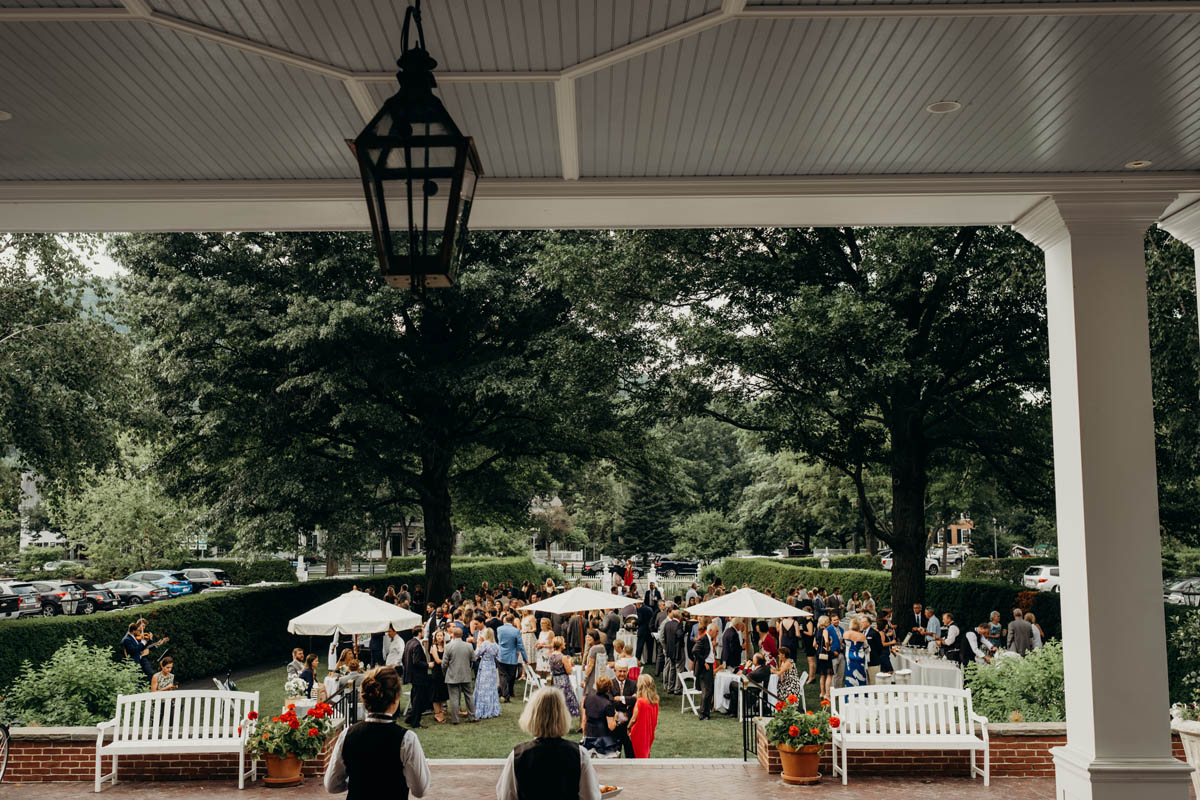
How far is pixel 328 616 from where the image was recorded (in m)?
14.4

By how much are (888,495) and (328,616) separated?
2908 cm

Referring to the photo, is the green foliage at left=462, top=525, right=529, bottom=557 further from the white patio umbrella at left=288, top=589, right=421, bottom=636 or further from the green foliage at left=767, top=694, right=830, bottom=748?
the green foliage at left=767, top=694, right=830, bottom=748

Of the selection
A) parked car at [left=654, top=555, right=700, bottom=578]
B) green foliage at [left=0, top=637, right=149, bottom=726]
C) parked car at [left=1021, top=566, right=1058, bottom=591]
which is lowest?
parked car at [left=654, top=555, right=700, bottom=578]

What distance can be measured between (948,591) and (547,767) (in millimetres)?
21792

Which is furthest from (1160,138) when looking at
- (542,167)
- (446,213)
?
(446,213)

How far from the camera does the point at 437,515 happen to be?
25.8 m

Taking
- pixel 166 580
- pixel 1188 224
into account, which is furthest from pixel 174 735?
pixel 166 580

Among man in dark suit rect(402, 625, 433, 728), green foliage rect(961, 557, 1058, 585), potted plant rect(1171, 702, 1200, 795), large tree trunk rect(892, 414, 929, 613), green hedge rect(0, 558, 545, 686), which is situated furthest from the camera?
green foliage rect(961, 557, 1058, 585)

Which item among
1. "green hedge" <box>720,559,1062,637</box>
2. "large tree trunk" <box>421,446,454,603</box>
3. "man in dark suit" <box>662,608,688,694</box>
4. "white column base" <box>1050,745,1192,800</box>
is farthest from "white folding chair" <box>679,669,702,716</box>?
"white column base" <box>1050,745,1192,800</box>

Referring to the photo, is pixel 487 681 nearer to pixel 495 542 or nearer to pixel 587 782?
pixel 587 782

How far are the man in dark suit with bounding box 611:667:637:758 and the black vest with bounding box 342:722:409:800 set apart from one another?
20.1 ft

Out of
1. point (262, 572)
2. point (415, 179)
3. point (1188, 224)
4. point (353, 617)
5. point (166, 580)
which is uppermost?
point (1188, 224)

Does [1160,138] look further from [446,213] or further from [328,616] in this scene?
[328,616]

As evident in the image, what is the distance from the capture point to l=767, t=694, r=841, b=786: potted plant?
32.7 feet
